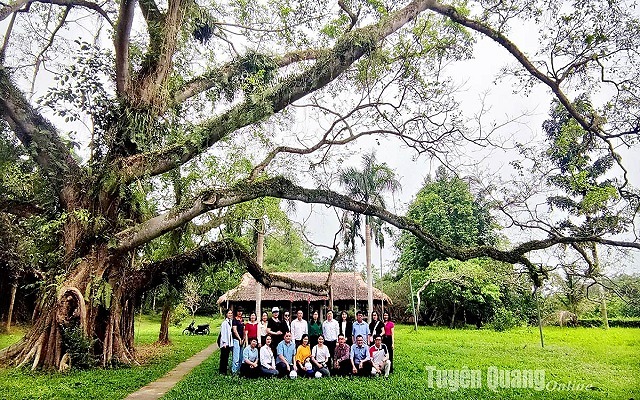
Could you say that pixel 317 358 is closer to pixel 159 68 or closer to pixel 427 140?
pixel 427 140

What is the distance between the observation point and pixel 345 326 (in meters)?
9.96

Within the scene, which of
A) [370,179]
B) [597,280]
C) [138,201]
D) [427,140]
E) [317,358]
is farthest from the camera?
[370,179]

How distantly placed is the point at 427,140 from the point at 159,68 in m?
6.46

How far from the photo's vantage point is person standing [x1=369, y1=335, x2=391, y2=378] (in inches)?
369

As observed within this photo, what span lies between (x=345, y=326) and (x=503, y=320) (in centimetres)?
1993

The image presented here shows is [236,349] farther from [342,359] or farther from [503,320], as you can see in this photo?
[503,320]

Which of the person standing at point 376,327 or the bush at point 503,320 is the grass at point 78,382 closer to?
the person standing at point 376,327

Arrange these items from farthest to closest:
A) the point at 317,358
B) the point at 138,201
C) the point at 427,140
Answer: the point at 138,201 < the point at 427,140 < the point at 317,358

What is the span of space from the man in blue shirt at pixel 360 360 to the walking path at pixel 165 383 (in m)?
3.49

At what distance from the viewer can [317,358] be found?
936 centimetres

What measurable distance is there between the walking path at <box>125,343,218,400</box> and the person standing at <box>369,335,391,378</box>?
152 inches

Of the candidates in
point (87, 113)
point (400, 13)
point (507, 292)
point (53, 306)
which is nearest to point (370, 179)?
point (400, 13)

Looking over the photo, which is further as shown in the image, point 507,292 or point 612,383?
point 507,292

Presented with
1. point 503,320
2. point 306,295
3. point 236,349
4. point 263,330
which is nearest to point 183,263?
point 236,349
